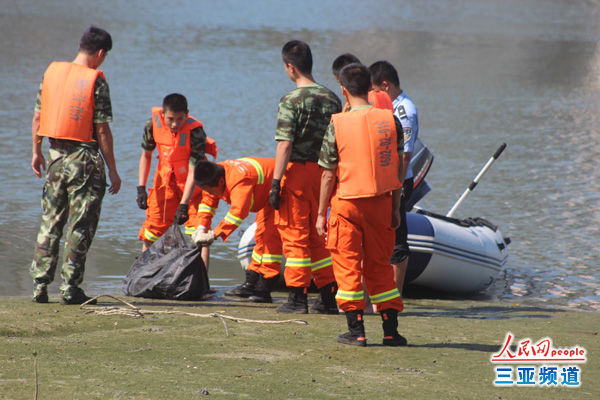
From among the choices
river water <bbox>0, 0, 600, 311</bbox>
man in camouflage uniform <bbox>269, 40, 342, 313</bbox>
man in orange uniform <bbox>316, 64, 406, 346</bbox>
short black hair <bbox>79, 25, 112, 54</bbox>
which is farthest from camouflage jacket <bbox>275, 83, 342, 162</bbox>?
river water <bbox>0, 0, 600, 311</bbox>

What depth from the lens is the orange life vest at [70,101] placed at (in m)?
6.16

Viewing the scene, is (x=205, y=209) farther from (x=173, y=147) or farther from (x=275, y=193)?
(x=275, y=193)

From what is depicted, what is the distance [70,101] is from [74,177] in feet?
1.67

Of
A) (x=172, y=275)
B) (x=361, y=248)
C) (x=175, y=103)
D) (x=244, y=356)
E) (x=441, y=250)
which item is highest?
(x=175, y=103)

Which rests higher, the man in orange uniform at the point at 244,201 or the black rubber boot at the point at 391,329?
the man in orange uniform at the point at 244,201

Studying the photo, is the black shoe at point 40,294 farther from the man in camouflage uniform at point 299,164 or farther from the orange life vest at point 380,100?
the orange life vest at point 380,100

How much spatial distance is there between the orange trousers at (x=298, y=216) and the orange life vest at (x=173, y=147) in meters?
1.27

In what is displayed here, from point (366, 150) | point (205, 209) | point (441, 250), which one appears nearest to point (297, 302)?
point (205, 209)

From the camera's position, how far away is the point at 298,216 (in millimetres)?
6465

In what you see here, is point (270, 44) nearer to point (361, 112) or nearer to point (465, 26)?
point (465, 26)

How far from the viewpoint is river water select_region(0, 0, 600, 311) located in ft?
32.2

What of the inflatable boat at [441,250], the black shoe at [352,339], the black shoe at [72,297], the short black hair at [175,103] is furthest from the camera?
the inflatable boat at [441,250]

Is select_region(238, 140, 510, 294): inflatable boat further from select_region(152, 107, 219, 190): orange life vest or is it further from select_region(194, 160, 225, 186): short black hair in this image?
select_region(194, 160, 225, 186): short black hair

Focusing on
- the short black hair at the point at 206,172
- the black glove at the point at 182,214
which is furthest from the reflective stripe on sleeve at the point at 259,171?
the black glove at the point at 182,214
